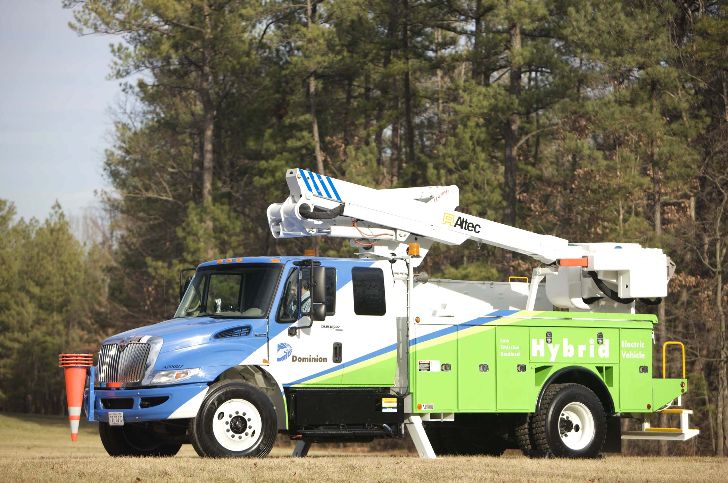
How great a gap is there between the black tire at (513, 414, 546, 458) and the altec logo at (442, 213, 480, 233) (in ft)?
9.12

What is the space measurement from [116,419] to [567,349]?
Result: 6.44 metres

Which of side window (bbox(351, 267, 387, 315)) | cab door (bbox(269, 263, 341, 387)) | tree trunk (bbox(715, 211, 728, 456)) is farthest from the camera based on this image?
tree trunk (bbox(715, 211, 728, 456))

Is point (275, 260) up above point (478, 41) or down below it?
below

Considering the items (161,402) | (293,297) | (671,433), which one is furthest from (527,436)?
(161,402)

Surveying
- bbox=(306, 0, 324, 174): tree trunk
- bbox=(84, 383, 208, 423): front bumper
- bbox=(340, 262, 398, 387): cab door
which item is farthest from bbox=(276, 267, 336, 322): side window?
bbox=(306, 0, 324, 174): tree trunk

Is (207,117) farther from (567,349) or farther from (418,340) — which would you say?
(418,340)

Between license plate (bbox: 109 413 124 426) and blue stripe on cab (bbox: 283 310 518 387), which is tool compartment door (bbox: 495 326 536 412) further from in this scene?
license plate (bbox: 109 413 124 426)

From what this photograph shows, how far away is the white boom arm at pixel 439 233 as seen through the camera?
17.2 metres

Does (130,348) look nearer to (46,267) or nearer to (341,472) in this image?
(341,472)

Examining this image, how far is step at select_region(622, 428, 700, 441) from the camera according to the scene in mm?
18516

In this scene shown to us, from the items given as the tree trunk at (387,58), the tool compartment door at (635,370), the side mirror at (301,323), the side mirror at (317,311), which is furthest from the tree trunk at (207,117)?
the side mirror at (317,311)

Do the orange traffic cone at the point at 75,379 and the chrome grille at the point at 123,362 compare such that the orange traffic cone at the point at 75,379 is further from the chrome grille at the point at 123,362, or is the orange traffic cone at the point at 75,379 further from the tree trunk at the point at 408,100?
the tree trunk at the point at 408,100

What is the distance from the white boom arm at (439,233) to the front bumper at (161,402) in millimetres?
2964

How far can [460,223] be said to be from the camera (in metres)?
18.3
